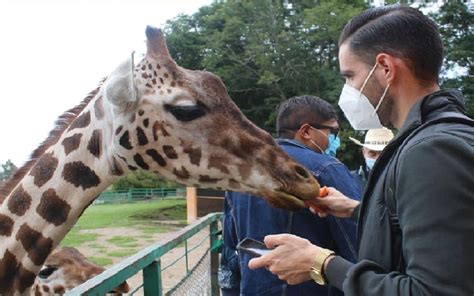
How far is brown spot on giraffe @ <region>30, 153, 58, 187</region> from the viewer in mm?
2814

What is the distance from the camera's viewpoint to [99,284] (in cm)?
217

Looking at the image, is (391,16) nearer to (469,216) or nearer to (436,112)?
(436,112)

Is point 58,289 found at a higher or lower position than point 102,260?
higher

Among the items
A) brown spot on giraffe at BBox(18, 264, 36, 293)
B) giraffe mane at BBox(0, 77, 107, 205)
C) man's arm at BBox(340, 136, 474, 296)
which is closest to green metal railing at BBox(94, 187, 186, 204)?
giraffe mane at BBox(0, 77, 107, 205)

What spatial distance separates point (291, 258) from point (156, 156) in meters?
1.25

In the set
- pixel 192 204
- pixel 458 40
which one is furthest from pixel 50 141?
pixel 458 40

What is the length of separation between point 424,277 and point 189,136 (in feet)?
5.33

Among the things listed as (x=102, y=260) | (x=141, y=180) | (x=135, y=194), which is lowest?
(x=135, y=194)

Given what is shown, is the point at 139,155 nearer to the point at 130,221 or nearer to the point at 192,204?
the point at 192,204

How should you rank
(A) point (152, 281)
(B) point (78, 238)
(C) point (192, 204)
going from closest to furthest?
(A) point (152, 281)
(B) point (78, 238)
(C) point (192, 204)

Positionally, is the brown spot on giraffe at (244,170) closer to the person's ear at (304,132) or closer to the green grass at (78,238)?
the person's ear at (304,132)

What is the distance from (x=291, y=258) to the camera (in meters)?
1.74

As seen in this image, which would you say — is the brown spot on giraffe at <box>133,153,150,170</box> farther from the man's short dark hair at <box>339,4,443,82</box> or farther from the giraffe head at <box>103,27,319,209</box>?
the man's short dark hair at <box>339,4,443,82</box>

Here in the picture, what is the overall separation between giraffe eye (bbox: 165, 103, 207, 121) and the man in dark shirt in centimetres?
49
